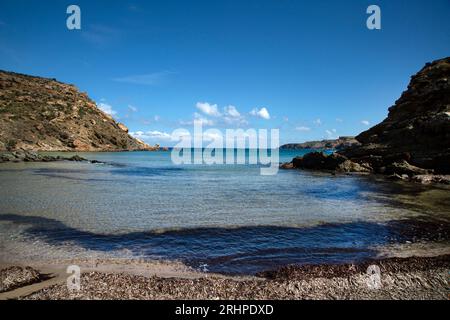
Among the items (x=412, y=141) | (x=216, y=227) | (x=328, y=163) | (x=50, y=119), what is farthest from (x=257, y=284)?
(x=50, y=119)

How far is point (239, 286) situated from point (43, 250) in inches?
308

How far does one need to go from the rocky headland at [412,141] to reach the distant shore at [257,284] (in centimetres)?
3150

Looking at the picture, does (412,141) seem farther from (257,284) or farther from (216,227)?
(257,284)

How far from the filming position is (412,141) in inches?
1866

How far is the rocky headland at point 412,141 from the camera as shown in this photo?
41125 millimetres

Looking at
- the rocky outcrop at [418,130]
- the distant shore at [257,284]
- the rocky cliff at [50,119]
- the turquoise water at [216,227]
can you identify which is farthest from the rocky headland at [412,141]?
the rocky cliff at [50,119]

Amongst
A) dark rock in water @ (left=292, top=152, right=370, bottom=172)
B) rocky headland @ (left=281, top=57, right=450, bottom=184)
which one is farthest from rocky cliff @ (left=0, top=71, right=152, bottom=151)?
rocky headland @ (left=281, top=57, right=450, bottom=184)

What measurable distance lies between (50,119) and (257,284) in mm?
124753

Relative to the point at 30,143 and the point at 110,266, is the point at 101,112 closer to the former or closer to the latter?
the point at 30,143

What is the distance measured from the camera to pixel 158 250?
37.0 ft

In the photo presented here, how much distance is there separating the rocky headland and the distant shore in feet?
103

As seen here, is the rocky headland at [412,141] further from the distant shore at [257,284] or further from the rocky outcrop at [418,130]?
the distant shore at [257,284]

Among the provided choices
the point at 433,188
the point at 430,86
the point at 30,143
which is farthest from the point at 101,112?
the point at 433,188
